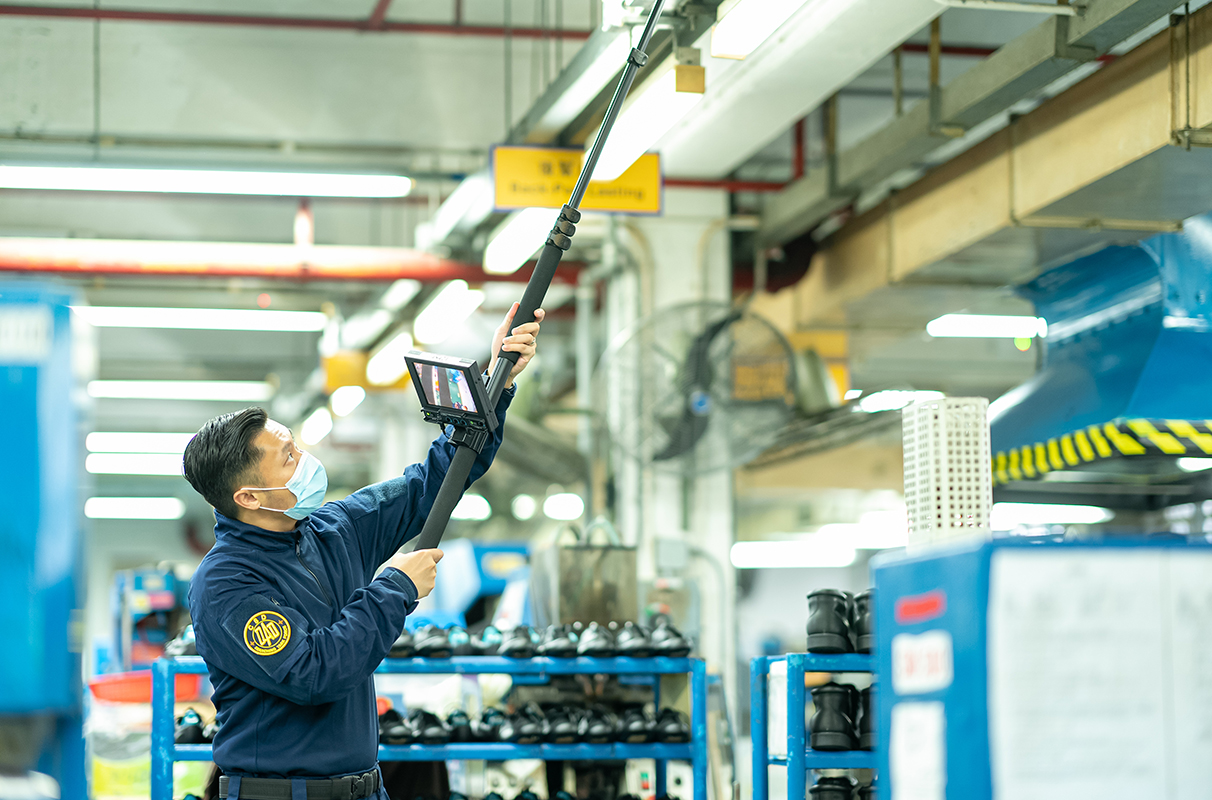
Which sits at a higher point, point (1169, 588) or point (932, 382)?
point (932, 382)

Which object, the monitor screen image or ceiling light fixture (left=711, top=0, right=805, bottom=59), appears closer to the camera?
the monitor screen image

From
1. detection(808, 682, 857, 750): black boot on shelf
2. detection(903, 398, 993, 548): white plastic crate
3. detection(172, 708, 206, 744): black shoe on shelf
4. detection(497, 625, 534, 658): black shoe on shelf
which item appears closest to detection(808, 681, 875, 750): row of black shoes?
detection(808, 682, 857, 750): black boot on shelf

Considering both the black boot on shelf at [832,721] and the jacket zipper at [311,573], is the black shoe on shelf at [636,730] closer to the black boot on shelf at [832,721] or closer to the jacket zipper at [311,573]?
the black boot on shelf at [832,721]

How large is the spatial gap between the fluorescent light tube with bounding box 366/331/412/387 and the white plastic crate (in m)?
7.52

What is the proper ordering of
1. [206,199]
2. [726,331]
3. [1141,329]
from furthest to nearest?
[206,199], [726,331], [1141,329]

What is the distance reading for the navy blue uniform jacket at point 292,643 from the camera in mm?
3262

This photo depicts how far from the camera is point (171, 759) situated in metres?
5.46

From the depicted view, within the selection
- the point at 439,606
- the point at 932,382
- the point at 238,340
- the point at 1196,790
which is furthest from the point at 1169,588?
the point at 238,340

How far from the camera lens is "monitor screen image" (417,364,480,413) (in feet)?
11.0

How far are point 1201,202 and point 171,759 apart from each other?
558 centimetres

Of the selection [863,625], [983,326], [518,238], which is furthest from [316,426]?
[863,625]

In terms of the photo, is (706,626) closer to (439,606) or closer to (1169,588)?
(439,606)

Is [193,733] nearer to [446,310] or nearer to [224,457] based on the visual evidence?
[224,457]

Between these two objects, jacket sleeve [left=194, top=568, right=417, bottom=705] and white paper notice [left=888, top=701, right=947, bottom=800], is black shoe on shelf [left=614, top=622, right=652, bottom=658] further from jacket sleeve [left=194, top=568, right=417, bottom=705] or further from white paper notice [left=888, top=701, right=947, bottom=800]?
white paper notice [left=888, top=701, right=947, bottom=800]
